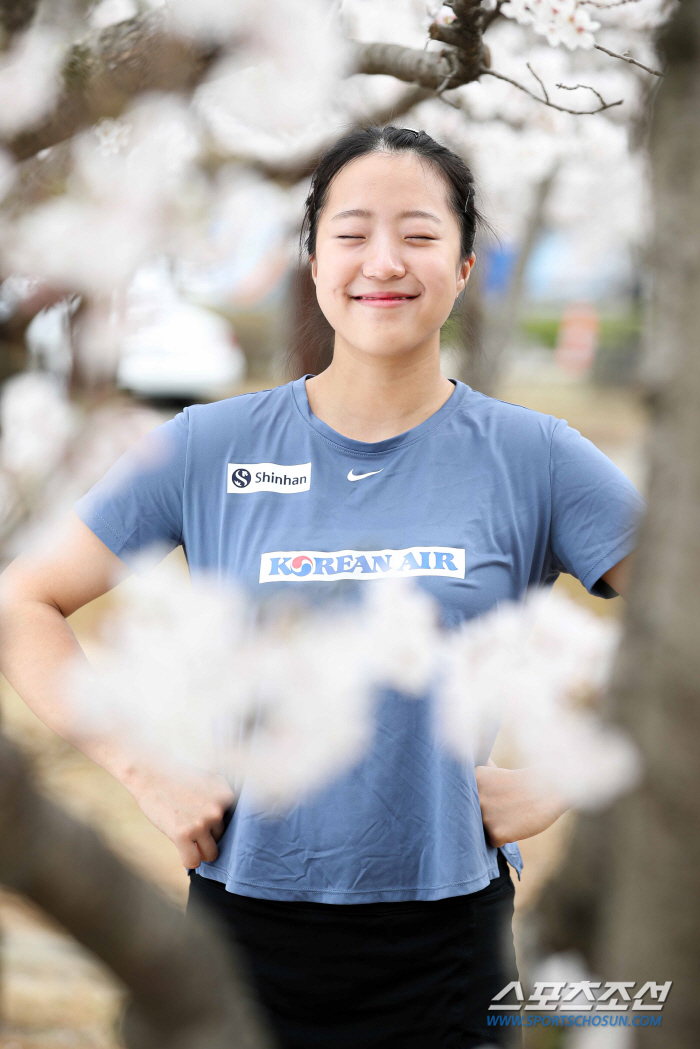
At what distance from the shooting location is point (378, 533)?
117 cm

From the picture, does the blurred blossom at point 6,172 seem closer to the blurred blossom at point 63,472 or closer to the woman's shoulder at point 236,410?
the blurred blossom at point 63,472

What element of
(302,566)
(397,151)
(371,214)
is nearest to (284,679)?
(302,566)

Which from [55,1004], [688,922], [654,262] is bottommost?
[55,1004]

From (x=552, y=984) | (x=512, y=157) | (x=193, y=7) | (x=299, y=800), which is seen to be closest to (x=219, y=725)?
(x=299, y=800)

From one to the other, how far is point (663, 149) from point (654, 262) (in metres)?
0.06

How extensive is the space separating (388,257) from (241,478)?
0.37 meters

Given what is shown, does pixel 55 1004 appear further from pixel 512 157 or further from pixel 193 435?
pixel 512 157

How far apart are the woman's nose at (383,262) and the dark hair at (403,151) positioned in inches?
6.5

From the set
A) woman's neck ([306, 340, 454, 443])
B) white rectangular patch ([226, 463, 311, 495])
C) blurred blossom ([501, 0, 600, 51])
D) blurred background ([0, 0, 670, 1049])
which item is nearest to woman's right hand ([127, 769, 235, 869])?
blurred background ([0, 0, 670, 1049])

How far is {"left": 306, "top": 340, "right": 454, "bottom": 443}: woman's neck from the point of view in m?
1.29

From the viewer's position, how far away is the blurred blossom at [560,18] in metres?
1.65

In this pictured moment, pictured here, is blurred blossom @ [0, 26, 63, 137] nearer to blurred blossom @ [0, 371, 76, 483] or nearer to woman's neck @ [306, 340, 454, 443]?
blurred blossom @ [0, 371, 76, 483]

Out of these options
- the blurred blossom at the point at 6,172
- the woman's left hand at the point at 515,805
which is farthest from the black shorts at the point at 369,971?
the blurred blossom at the point at 6,172

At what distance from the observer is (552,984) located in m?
0.70
